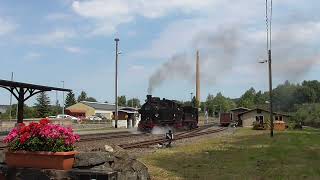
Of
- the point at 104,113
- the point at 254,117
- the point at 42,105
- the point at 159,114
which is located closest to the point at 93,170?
the point at 159,114

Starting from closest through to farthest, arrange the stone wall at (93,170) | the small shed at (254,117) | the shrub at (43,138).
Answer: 1. the stone wall at (93,170)
2. the shrub at (43,138)
3. the small shed at (254,117)

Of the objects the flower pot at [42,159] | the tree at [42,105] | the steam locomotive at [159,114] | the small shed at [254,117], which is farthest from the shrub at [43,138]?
the tree at [42,105]

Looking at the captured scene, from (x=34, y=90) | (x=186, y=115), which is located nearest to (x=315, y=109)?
(x=186, y=115)

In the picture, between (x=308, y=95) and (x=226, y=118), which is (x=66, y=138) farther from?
(x=308, y=95)

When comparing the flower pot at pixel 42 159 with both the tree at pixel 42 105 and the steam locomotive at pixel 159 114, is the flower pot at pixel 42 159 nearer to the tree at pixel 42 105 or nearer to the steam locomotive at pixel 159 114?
the steam locomotive at pixel 159 114

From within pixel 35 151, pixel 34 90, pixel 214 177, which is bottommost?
pixel 214 177

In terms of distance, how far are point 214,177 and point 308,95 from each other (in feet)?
528

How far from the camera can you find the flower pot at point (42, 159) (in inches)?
310

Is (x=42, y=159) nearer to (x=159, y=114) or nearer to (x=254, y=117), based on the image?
(x=159, y=114)

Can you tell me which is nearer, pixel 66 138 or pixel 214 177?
pixel 66 138

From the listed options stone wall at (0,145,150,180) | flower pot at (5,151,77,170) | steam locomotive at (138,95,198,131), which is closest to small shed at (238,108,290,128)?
steam locomotive at (138,95,198,131)

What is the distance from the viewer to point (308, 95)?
6501 inches

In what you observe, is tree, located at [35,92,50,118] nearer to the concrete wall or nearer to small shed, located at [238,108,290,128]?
the concrete wall

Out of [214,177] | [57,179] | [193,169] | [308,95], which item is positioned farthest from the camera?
[308,95]
